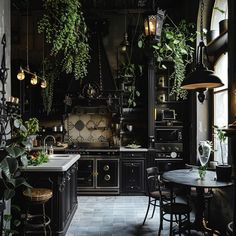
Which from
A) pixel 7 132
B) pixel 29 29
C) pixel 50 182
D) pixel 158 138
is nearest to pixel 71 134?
pixel 158 138

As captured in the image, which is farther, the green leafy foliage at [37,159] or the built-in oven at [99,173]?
the built-in oven at [99,173]

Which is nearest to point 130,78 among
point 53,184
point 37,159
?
point 37,159

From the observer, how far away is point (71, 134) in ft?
25.0

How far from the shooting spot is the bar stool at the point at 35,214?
3758 mm

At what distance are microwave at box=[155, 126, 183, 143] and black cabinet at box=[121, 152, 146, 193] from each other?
1.98 feet

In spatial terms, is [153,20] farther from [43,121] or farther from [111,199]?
[43,121]

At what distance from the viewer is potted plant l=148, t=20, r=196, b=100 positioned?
6074 mm

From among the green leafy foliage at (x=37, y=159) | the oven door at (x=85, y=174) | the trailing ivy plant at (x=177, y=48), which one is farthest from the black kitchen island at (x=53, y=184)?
the trailing ivy plant at (x=177, y=48)

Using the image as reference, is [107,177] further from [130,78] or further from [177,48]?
[177,48]

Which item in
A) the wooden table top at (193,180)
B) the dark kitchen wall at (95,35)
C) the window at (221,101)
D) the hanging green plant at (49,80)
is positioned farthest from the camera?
the hanging green plant at (49,80)

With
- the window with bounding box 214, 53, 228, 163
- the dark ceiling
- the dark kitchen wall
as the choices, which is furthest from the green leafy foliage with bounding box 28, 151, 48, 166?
the dark ceiling

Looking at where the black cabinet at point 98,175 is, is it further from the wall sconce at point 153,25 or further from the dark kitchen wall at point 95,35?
the wall sconce at point 153,25

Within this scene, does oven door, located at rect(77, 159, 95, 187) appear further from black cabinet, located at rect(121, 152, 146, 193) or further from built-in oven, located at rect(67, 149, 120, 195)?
black cabinet, located at rect(121, 152, 146, 193)

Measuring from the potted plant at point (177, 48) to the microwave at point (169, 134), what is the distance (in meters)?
0.77
